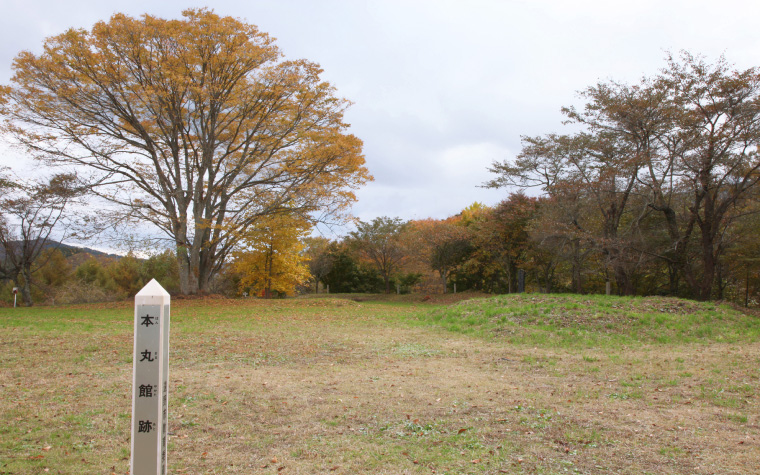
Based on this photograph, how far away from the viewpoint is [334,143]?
2012 cm

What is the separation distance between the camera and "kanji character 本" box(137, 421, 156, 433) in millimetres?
2926

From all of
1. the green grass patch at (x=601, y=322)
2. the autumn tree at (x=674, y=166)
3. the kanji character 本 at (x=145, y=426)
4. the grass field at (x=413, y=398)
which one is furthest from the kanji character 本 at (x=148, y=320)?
the autumn tree at (x=674, y=166)

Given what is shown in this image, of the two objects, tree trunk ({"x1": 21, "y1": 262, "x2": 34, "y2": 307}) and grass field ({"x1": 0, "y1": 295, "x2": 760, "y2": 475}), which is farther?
tree trunk ({"x1": 21, "y1": 262, "x2": 34, "y2": 307})

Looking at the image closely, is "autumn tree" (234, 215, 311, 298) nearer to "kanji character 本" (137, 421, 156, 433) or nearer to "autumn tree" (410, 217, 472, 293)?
"autumn tree" (410, 217, 472, 293)

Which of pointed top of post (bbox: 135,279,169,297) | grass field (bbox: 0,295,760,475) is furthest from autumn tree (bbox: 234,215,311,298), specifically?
pointed top of post (bbox: 135,279,169,297)

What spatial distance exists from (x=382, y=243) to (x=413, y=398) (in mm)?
28261

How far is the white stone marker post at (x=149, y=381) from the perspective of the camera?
2867 millimetres

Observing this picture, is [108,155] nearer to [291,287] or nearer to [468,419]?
[291,287]

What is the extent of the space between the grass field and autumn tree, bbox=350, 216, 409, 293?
21544 millimetres

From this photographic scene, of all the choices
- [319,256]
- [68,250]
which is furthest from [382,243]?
[68,250]

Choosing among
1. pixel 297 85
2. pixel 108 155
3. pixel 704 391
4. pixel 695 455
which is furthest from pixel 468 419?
pixel 108 155

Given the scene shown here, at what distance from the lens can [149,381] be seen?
291 centimetres

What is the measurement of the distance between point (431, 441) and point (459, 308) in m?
11.5

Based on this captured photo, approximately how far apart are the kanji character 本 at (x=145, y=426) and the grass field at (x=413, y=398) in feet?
4.49
